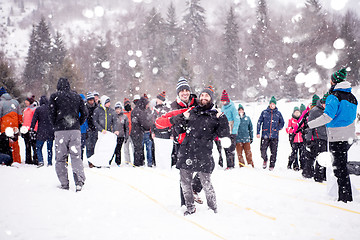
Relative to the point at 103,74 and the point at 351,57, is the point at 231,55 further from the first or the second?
the point at 103,74

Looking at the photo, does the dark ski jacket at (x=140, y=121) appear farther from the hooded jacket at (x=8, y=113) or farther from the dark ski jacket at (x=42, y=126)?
the hooded jacket at (x=8, y=113)

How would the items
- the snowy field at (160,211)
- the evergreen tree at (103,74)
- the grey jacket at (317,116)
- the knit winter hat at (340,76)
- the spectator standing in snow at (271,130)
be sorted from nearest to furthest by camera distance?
the snowy field at (160,211) < the knit winter hat at (340,76) < the grey jacket at (317,116) < the spectator standing in snow at (271,130) < the evergreen tree at (103,74)

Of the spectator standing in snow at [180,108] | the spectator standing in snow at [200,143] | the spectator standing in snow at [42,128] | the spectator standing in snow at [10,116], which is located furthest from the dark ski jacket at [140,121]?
the spectator standing in snow at [200,143]

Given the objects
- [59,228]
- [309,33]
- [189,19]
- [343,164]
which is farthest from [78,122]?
[189,19]

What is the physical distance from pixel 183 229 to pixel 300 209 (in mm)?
1975

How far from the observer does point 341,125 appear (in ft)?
14.2

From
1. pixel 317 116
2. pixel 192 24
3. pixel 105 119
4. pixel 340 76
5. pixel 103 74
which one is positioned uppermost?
pixel 192 24

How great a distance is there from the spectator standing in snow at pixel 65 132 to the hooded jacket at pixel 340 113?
13.9 ft

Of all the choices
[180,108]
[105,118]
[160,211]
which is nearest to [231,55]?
[105,118]

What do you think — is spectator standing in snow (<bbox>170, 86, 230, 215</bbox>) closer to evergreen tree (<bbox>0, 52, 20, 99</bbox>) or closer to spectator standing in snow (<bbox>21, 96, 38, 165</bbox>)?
spectator standing in snow (<bbox>21, 96, 38, 165</bbox>)

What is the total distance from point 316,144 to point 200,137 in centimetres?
361

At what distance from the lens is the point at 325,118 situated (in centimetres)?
429

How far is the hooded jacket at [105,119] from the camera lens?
7.94m

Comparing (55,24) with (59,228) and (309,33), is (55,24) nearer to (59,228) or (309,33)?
(309,33)
